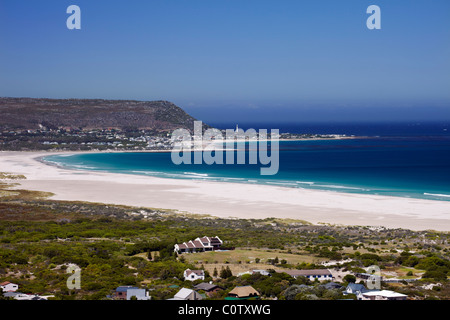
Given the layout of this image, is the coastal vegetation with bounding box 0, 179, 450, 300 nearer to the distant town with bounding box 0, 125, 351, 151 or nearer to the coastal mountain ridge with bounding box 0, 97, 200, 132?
the distant town with bounding box 0, 125, 351, 151

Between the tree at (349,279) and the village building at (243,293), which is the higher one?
the village building at (243,293)

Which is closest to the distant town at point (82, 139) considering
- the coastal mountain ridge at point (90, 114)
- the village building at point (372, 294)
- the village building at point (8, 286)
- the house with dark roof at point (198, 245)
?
the coastal mountain ridge at point (90, 114)

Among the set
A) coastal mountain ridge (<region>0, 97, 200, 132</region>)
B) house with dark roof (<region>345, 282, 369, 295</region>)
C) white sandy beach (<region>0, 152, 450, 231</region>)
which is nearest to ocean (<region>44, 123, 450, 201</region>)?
white sandy beach (<region>0, 152, 450, 231</region>)

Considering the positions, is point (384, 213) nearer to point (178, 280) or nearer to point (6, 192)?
point (178, 280)

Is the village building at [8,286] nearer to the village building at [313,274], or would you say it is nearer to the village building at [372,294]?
the village building at [313,274]

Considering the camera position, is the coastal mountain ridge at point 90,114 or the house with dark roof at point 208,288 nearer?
the house with dark roof at point 208,288
